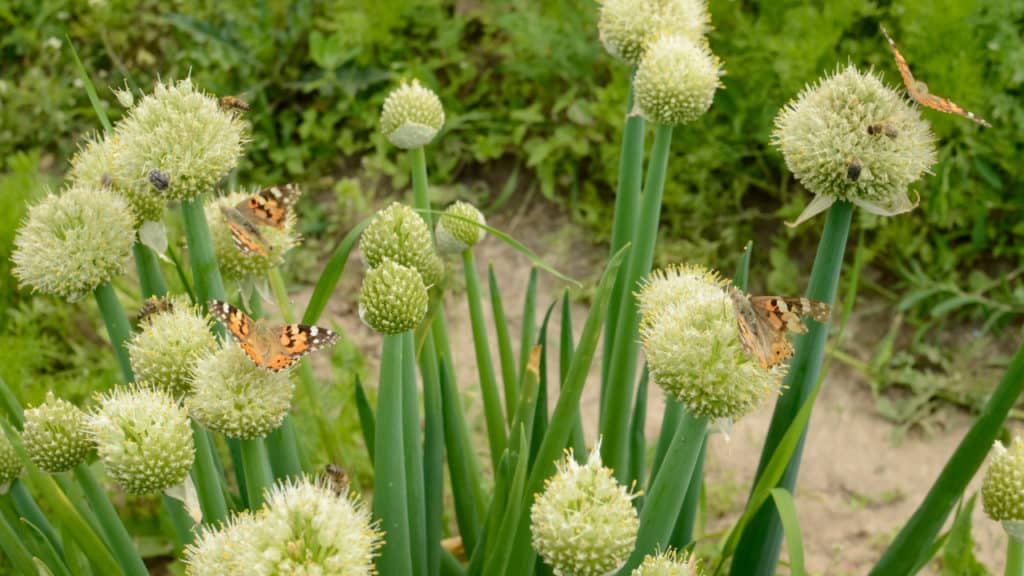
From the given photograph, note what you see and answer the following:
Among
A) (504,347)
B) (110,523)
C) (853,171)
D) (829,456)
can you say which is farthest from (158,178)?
(829,456)

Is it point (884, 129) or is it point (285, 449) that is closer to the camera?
point (884, 129)

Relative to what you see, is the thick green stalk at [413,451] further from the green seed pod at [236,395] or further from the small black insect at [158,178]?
the small black insect at [158,178]

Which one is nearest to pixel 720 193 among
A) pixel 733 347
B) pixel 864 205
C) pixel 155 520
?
pixel 155 520

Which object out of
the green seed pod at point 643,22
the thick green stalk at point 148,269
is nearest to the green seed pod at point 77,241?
the thick green stalk at point 148,269

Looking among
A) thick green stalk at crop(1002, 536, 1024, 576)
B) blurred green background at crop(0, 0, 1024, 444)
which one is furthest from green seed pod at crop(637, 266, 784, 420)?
blurred green background at crop(0, 0, 1024, 444)

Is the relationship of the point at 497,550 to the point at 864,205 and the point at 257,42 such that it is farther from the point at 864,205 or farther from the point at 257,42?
the point at 257,42

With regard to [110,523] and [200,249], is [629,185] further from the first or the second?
[110,523]
